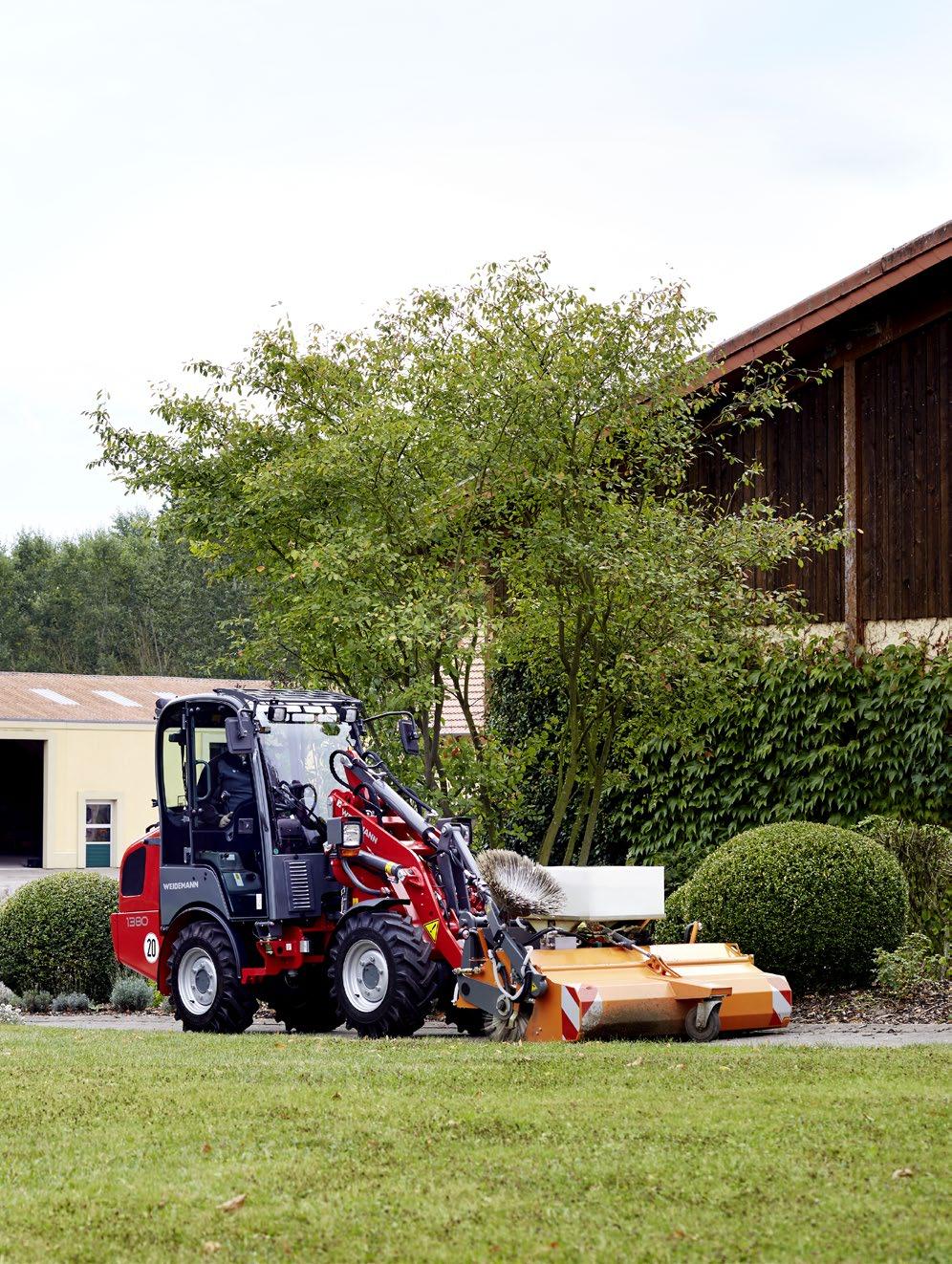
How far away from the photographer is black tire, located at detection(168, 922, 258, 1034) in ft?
39.0

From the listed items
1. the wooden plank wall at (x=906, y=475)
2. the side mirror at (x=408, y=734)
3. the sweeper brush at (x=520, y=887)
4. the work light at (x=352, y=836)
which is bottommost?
the sweeper brush at (x=520, y=887)

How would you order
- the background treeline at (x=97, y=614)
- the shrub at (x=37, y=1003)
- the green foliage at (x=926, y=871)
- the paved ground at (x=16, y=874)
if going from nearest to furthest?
1. the green foliage at (x=926, y=871)
2. the shrub at (x=37, y=1003)
3. the paved ground at (x=16, y=874)
4. the background treeline at (x=97, y=614)

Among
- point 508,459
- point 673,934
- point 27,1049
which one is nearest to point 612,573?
point 508,459

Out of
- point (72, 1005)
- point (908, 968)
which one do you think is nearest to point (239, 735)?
point (72, 1005)

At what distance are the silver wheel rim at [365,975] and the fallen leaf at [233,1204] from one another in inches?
198

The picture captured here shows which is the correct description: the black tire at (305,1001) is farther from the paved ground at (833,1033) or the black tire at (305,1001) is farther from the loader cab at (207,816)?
the loader cab at (207,816)

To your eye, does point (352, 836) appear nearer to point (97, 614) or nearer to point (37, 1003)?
point (37, 1003)

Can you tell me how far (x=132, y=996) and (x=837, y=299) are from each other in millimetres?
9756

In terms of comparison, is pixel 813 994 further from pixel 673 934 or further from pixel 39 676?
pixel 39 676

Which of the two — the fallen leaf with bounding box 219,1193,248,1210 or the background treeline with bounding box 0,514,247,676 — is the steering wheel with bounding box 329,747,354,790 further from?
the background treeline with bounding box 0,514,247,676

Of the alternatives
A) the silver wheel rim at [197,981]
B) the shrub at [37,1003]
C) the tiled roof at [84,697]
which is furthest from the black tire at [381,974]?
the tiled roof at [84,697]

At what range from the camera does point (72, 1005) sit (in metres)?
15.7

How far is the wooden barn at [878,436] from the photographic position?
51.7 feet

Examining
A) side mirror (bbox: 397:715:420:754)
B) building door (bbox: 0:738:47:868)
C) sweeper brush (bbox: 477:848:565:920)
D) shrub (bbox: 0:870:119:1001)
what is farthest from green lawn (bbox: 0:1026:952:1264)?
building door (bbox: 0:738:47:868)
